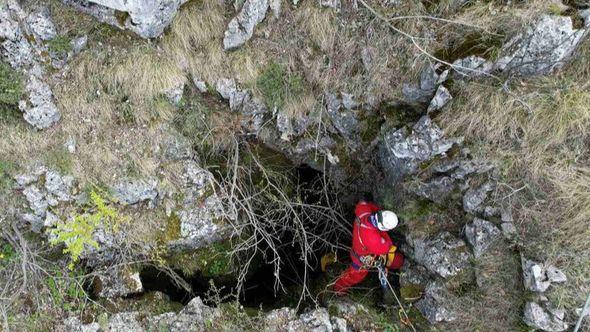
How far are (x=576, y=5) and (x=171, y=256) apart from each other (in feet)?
18.9

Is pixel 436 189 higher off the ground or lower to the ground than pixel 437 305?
higher

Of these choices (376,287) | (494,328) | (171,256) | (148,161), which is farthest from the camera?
(376,287)

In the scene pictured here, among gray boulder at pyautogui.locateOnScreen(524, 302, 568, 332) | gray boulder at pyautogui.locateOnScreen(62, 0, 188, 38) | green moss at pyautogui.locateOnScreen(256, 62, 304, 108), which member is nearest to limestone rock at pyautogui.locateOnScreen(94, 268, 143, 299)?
green moss at pyautogui.locateOnScreen(256, 62, 304, 108)

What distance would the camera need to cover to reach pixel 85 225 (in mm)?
5070

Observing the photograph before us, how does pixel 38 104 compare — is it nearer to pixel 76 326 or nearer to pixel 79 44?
pixel 79 44

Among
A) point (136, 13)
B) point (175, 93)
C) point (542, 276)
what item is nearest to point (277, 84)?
point (175, 93)

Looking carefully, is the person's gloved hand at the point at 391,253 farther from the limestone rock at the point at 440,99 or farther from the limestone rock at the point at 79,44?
the limestone rock at the point at 79,44

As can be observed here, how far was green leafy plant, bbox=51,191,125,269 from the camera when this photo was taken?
4918mm

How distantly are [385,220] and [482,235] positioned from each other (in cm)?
116

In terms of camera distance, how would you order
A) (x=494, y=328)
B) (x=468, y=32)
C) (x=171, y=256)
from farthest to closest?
(x=171, y=256), (x=494, y=328), (x=468, y=32)

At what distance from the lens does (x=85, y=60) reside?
504 cm

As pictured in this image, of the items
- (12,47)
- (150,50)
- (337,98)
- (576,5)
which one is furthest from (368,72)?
(12,47)

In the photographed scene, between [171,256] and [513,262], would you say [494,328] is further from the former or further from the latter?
[171,256]

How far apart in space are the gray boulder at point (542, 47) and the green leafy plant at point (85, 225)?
4.90 m
